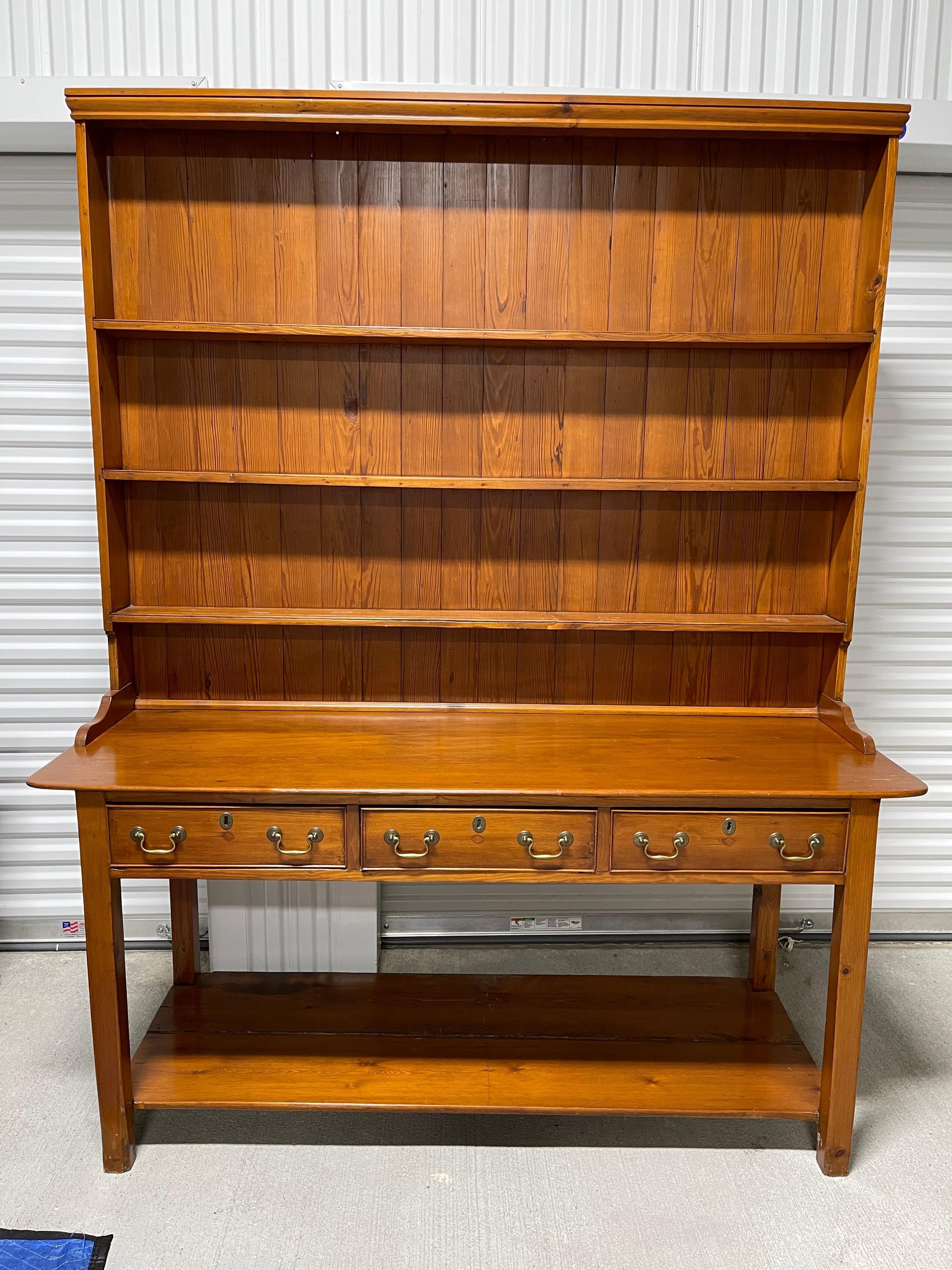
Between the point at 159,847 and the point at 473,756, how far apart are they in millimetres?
810

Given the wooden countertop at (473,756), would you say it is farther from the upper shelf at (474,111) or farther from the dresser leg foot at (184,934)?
the upper shelf at (474,111)

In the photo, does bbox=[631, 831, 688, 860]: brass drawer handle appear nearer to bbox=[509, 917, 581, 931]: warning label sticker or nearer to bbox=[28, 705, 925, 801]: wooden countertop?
bbox=[28, 705, 925, 801]: wooden countertop

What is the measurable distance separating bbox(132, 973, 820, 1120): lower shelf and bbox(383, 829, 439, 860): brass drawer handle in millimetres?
686

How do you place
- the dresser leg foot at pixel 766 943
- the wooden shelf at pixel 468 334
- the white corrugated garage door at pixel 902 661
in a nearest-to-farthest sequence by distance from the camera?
the wooden shelf at pixel 468 334 < the dresser leg foot at pixel 766 943 < the white corrugated garage door at pixel 902 661

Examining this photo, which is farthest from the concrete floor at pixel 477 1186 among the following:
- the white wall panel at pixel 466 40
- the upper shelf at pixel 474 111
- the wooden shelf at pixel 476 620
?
the white wall panel at pixel 466 40

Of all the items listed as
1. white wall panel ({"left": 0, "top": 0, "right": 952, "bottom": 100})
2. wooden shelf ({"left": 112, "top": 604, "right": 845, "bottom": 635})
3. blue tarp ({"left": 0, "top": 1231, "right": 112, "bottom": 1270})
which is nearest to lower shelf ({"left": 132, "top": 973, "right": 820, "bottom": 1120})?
blue tarp ({"left": 0, "top": 1231, "right": 112, "bottom": 1270})

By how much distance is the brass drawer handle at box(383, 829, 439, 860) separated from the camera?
2197 millimetres

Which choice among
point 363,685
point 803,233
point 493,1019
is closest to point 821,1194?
point 493,1019

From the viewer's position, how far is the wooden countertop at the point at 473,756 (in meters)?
2.16

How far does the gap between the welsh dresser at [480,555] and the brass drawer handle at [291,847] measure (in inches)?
0.6

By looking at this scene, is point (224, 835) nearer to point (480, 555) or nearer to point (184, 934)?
point (184, 934)

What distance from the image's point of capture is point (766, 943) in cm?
288

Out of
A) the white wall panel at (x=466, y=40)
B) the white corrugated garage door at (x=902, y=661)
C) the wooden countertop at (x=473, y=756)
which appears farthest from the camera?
the white corrugated garage door at (x=902, y=661)

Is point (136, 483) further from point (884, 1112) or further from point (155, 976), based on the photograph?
point (884, 1112)
